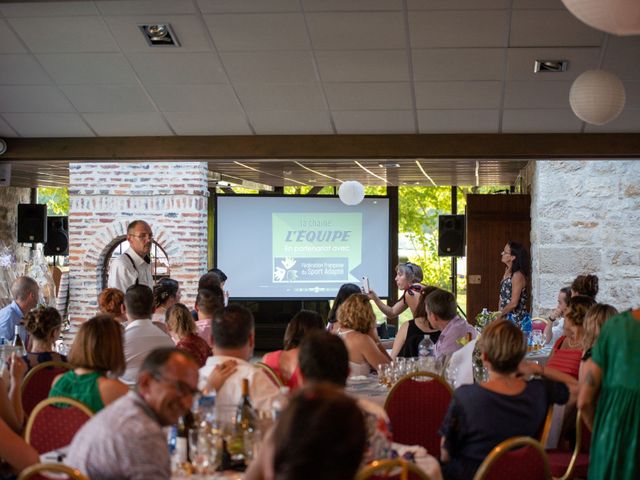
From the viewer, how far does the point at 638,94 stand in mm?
7203

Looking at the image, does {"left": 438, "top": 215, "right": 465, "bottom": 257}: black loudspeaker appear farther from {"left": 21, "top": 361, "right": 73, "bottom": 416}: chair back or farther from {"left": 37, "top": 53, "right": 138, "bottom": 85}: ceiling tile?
{"left": 21, "top": 361, "right": 73, "bottom": 416}: chair back

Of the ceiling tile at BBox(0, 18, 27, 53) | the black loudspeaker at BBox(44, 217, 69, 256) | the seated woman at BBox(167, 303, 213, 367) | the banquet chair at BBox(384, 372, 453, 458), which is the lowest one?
the banquet chair at BBox(384, 372, 453, 458)

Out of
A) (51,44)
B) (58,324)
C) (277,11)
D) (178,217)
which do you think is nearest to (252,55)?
(277,11)

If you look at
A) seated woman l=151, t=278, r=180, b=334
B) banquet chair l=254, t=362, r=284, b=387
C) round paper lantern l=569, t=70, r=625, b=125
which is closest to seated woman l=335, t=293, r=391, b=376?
banquet chair l=254, t=362, r=284, b=387

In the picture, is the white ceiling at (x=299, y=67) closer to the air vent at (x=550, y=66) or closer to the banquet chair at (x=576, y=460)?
the air vent at (x=550, y=66)

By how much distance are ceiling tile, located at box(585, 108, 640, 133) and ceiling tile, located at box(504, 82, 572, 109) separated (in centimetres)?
48

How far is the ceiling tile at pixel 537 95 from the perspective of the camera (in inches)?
283

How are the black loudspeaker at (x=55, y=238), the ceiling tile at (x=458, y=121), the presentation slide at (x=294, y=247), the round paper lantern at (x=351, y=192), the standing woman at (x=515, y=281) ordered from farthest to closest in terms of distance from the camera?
1. the black loudspeaker at (x=55, y=238)
2. the presentation slide at (x=294, y=247)
3. the round paper lantern at (x=351, y=192)
4. the standing woman at (x=515, y=281)
5. the ceiling tile at (x=458, y=121)

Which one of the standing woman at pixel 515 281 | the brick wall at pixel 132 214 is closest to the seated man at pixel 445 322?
the standing woman at pixel 515 281

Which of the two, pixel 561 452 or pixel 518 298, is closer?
pixel 561 452

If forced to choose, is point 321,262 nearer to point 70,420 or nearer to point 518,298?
point 518,298

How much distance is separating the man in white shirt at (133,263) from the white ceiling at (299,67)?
1111 mm

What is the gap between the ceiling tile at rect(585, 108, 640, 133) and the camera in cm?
750

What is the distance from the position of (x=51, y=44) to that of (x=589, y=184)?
19.8 feet
